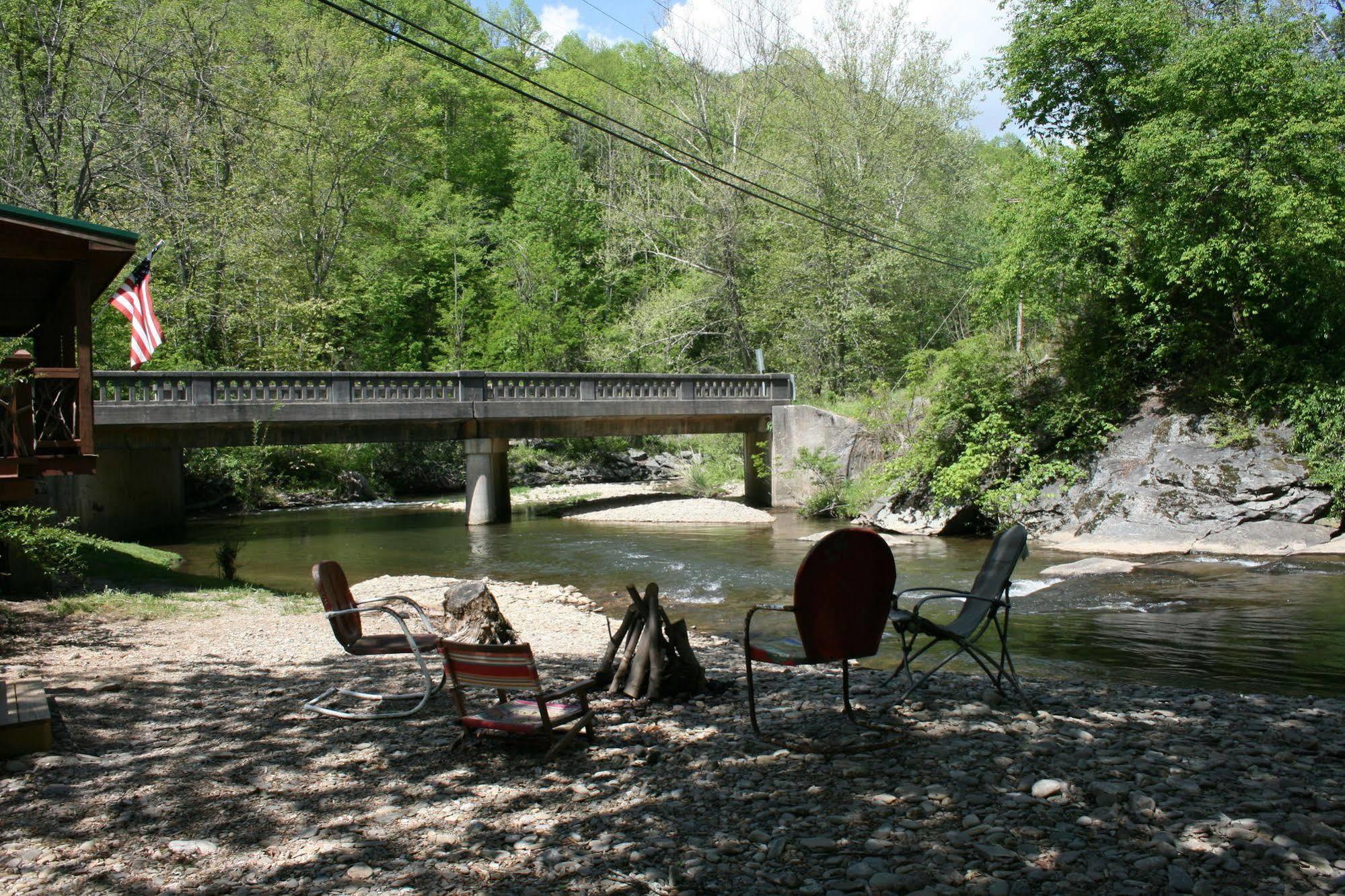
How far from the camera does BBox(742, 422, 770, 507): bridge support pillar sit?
29156mm

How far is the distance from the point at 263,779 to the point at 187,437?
19989 mm

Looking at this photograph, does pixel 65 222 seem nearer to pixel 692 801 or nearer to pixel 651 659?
pixel 651 659

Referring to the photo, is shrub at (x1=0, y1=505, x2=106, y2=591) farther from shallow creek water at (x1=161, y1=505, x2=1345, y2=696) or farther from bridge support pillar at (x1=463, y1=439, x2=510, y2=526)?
bridge support pillar at (x1=463, y1=439, x2=510, y2=526)

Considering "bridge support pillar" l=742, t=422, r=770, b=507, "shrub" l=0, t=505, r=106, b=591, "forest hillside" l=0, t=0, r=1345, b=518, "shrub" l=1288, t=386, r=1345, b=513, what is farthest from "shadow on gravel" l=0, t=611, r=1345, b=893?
"bridge support pillar" l=742, t=422, r=770, b=507

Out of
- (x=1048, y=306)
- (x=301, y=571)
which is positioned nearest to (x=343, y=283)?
(x=301, y=571)

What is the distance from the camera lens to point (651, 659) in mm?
6609

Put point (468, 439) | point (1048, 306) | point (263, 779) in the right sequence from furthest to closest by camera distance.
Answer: point (468, 439) → point (1048, 306) → point (263, 779)

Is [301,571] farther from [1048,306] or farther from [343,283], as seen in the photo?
[343,283]

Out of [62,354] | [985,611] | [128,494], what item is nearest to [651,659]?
[985,611]

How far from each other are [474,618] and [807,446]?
1835 centimetres

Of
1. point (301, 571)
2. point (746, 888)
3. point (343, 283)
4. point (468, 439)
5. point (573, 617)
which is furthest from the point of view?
point (343, 283)

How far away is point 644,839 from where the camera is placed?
4.29 metres

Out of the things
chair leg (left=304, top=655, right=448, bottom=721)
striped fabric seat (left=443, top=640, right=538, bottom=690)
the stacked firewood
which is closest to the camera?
striped fabric seat (left=443, top=640, right=538, bottom=690)

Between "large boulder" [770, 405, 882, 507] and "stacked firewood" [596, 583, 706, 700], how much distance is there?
19.4 m
